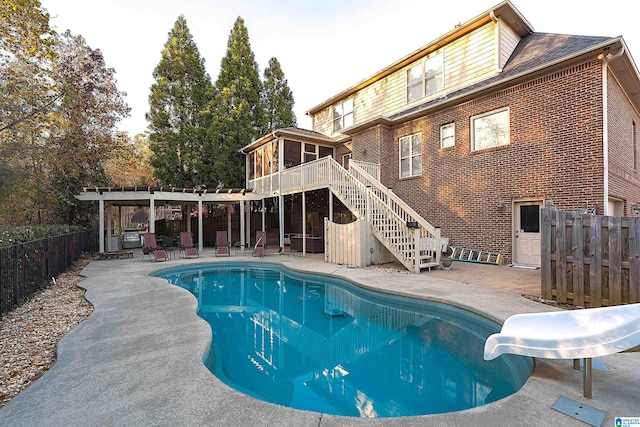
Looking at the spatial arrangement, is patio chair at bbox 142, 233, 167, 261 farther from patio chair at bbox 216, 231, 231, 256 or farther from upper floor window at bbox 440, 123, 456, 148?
upper floor window at bbox 440, 123, 456, 148

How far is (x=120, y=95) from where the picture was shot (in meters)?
12.0

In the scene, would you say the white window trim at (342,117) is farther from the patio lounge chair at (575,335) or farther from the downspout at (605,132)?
the patio lounge chair at (575,335)

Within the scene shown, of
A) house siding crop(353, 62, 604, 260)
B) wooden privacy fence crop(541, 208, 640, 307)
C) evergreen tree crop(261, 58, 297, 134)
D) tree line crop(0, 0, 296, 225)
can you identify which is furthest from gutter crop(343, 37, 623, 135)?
evergreen tree crop(261, 58, 297, 134)

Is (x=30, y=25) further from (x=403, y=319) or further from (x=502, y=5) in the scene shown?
(x=502, y=5)

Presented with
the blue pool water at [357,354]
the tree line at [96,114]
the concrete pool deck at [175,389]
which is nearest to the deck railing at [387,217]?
the blue pool water at [357,354]

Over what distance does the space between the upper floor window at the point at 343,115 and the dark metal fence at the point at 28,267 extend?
40.3 feet

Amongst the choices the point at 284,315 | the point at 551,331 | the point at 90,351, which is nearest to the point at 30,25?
the point at 90,351

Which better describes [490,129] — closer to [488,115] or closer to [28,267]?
[488,115]

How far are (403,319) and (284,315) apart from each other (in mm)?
2294

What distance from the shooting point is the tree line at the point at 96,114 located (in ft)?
26.8

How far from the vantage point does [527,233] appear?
28.4 ft

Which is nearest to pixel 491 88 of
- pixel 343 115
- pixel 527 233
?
pixel 527 233

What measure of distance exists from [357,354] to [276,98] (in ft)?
69.4

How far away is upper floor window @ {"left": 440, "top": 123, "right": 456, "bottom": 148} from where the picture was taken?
1045cm
